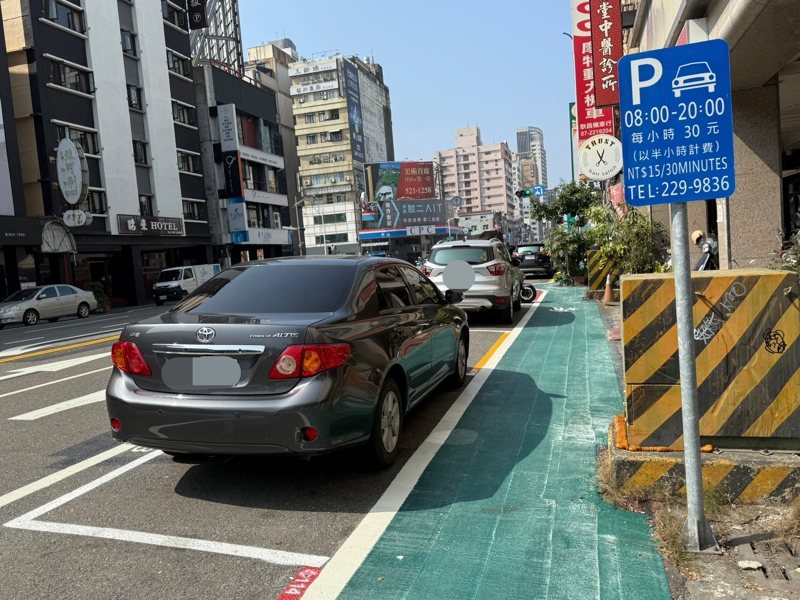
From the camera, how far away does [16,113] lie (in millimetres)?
30969

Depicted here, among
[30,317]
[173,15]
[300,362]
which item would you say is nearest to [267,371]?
[300,362]

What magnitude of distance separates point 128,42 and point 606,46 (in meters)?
32.1

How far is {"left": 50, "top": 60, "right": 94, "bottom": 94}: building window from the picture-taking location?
32281 mm

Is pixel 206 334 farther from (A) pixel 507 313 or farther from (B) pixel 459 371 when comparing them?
(A) pixel 507 313

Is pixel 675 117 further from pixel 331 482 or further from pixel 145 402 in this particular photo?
pixel 145 402

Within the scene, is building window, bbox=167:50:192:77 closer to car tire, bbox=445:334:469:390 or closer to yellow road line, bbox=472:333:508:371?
yellow road line, bbox=472:333:508:371

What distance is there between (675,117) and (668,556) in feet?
6.94

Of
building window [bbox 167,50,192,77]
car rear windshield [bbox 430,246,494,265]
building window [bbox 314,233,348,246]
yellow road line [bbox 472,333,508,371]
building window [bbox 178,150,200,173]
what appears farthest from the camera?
building window [bbox 314,233,348,246]

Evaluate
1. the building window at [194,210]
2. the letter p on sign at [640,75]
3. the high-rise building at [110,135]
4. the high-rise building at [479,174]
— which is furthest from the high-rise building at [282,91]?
the high-rise building at [479,174]

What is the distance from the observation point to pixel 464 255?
12062 mm

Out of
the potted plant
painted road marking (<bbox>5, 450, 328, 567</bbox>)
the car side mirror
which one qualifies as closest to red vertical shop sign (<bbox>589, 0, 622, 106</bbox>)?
the car side mirror

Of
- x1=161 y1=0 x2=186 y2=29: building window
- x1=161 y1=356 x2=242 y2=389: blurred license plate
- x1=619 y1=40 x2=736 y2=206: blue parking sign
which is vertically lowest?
x1=161 y1=356 x2=242 y2=389: blurred license plate

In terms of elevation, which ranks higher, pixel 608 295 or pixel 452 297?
pixel 452 297

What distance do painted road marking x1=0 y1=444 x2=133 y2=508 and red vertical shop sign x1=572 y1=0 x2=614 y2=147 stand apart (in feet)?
51.7
